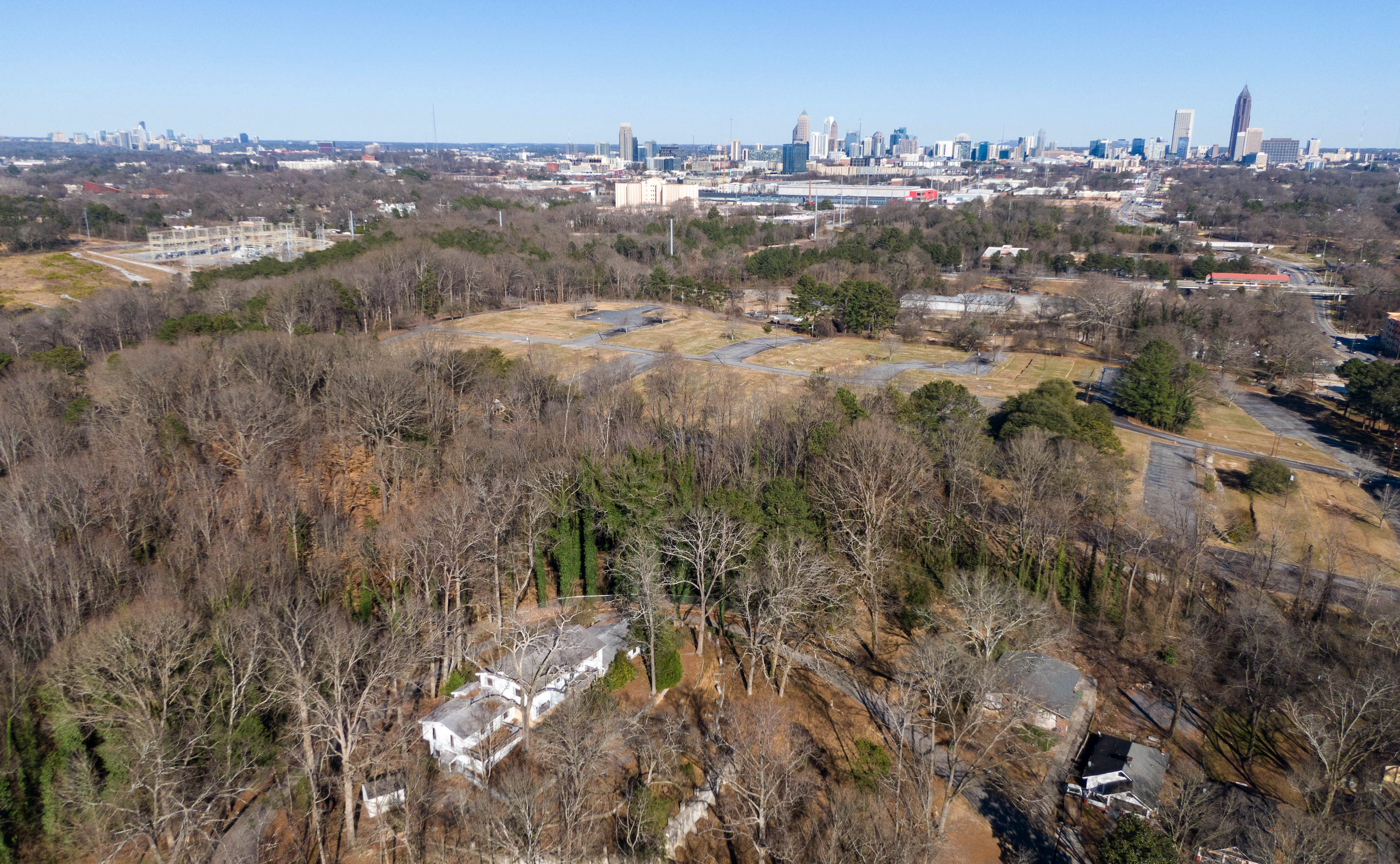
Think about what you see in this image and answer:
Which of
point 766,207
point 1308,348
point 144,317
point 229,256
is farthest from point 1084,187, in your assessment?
point 144,317

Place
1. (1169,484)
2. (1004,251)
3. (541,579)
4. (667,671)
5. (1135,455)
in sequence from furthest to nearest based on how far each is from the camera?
(1004,251) < (1135,455) < (1169,484) < (541,579) < (667,671)

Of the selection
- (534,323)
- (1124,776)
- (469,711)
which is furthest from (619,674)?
(534,323)

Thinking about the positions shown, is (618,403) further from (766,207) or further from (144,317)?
(766,207)

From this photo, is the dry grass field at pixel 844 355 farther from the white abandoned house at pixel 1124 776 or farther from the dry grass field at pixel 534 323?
the white abandoned house at pixel 1124 776

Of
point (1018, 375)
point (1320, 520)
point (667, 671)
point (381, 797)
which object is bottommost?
point (381, 797)

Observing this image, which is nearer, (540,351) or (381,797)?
(381,797)

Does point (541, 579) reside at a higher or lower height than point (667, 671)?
higher

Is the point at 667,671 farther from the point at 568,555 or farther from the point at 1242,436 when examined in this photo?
the point at 1242,436

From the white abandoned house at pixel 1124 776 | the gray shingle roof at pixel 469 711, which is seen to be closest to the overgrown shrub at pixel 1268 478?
the white abandoned house at pixel 1124 776
